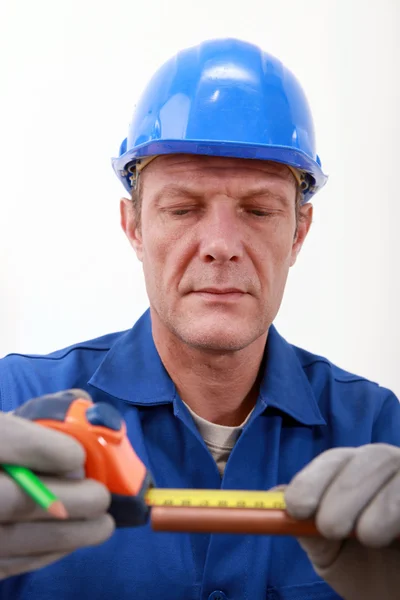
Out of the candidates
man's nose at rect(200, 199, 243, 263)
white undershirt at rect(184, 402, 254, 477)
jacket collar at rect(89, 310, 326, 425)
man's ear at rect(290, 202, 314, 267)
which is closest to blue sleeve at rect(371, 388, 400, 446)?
jacket collar at rect(89, 310, 326, 425)

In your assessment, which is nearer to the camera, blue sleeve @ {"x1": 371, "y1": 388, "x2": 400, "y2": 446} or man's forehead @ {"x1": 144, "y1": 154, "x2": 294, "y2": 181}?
man's forehead @ {"x1": 144, "y1": 154, "x2": 294, "y2": 181}

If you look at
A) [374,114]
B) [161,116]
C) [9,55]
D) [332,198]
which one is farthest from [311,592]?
[9,55]

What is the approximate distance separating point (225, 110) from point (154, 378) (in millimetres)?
663

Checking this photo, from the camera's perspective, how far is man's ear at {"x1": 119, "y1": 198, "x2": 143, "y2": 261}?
69.0 inches

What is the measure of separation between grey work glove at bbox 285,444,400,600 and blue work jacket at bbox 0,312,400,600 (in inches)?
12.4

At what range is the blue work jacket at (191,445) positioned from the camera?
141 cm

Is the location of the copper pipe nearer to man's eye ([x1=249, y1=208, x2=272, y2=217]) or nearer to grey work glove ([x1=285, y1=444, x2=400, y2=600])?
grey work glove ([x1=285, y1=444, x2=400, y2=600])

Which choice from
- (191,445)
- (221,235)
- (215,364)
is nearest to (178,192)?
(221,235)

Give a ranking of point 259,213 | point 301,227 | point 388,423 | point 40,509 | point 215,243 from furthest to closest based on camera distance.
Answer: point 301,227 → point 388,423 → point 259,213 → point 215,243 → point 40,509

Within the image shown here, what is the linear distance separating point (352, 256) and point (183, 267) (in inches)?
42.0

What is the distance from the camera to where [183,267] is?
1.53 m

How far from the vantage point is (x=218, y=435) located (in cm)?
162

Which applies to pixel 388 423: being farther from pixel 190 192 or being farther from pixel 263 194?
pixel 190 192

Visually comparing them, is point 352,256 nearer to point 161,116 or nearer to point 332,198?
point 332,198
